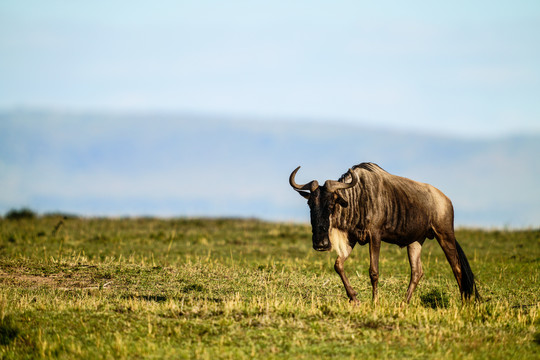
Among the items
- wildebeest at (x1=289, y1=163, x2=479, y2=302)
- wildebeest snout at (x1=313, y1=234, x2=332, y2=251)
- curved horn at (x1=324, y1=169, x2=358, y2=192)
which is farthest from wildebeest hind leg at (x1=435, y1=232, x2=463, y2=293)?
wildebeest snout at (x1=313, y1=234, x2=332, y2=251)

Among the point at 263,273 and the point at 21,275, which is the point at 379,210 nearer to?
the point at 263,273

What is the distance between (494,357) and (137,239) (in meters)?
16.5

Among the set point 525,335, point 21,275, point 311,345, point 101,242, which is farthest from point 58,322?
point 101,242

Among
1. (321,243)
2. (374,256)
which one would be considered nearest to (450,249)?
(374,256)

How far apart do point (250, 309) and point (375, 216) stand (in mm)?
2800

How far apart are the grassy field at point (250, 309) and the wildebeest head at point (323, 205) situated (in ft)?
3.39

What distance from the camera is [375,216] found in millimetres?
11164

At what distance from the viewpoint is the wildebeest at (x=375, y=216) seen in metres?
10.8

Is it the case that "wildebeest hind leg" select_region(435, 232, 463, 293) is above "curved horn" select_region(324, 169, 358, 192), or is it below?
below

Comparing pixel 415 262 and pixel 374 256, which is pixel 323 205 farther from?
pixel 415 262

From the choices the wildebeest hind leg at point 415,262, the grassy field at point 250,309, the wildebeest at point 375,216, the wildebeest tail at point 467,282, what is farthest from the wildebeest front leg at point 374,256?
the wildebeest tail at point 467,282

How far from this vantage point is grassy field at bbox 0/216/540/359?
8383 mm

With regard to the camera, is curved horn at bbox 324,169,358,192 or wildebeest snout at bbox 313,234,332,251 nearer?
wildebeest snout at bbox 313,234,332,251

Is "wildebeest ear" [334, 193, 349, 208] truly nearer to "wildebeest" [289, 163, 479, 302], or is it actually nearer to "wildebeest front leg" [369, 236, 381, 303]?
"wildebeest" [289, 163, 479, 302]
